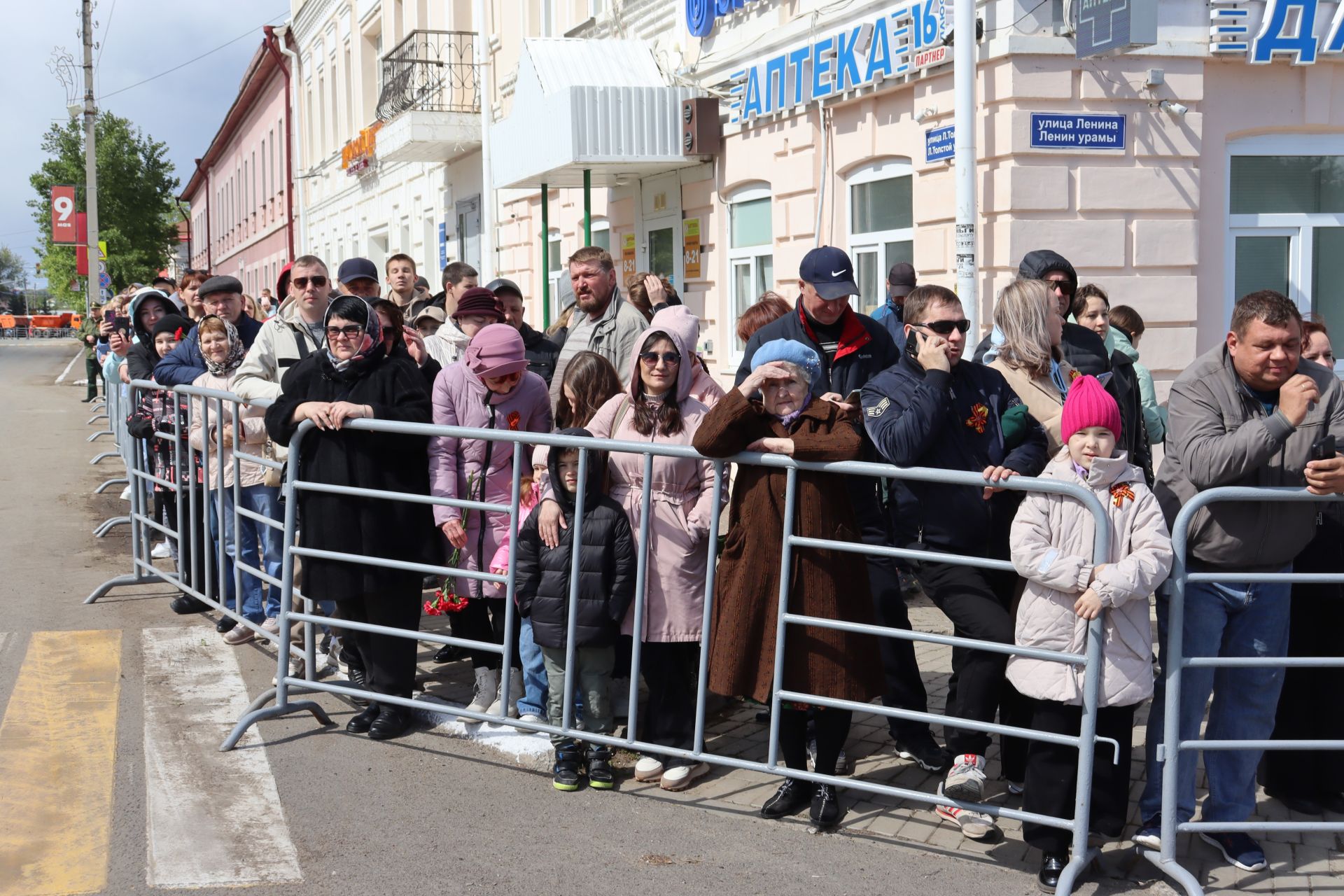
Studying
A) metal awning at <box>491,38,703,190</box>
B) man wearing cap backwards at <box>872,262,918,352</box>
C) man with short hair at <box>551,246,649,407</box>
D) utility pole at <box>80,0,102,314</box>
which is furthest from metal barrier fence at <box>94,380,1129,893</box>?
utility pole at <box>80,0,102,314</box>

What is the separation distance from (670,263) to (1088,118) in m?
6.34

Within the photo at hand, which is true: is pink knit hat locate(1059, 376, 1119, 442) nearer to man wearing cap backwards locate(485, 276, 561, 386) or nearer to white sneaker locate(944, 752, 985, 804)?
white sneaker locate(944, 752, 985, 804)

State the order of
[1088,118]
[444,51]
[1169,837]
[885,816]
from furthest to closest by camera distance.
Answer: [444,51]
[1088,118]
[885,816]
[1169,837]

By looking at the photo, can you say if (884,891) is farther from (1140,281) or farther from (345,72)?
(345,72)

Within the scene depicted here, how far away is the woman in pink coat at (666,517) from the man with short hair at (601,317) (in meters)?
1.75

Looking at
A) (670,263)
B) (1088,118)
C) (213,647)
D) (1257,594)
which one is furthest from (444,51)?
(1257,594)

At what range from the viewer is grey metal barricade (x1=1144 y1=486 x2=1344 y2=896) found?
392 centimetres

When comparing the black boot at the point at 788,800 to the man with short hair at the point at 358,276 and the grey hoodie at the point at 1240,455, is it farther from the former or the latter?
the man with short hair at the point at 358,276

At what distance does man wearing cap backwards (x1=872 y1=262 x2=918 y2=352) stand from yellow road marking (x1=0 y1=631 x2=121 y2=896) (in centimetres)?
459

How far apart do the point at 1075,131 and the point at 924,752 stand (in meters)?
6.01

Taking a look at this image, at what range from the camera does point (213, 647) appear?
686 cm

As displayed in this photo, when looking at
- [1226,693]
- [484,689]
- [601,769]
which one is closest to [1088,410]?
[1226,693]

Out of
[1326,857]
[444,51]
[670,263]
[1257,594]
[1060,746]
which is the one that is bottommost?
[1326,857]

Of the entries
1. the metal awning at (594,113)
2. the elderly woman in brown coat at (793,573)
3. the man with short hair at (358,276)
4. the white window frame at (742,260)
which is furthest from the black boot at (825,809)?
the metal awning at (594,113)
